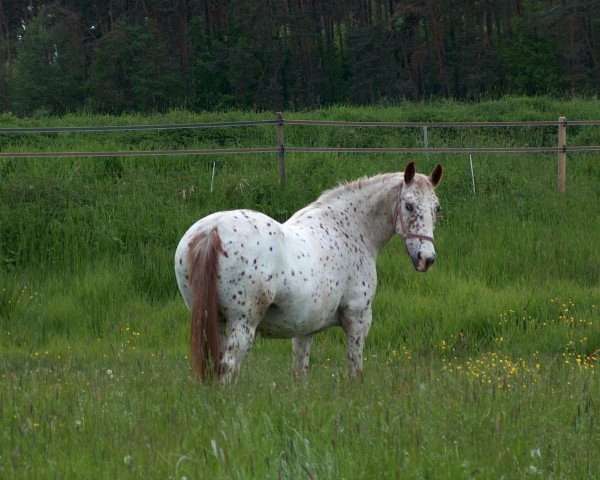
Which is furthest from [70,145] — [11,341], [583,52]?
[583,52]

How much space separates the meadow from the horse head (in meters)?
0.82

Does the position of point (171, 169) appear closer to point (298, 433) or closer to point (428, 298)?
point (428, 298)

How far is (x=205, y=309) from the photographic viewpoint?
4.85m

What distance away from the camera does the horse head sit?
618 cm

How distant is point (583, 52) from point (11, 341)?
34.2m

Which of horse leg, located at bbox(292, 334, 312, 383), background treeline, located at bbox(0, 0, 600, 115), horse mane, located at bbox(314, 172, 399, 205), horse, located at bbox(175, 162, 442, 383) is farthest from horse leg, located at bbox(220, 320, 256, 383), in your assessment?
background treeline, located at bbox(0, 0, 600, 115)

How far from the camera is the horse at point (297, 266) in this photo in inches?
194

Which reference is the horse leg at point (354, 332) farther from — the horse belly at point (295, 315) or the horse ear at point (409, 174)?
the horse ear at point (409, 174)

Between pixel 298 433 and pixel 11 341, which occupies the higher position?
pixel 298 433

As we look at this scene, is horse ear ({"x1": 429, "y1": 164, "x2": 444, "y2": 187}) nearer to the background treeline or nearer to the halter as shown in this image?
the halter

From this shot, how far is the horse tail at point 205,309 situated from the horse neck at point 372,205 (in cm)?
180

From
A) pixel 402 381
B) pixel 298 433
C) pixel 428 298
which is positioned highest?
pixel 298 433

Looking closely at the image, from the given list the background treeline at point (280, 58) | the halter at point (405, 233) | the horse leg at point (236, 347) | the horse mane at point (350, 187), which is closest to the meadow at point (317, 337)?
the horse leg at point (236, 347)

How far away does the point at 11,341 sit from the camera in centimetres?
873
